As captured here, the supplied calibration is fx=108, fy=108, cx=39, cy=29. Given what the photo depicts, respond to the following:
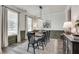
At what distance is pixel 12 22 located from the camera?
2.30 metres

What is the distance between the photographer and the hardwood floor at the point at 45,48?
219cm

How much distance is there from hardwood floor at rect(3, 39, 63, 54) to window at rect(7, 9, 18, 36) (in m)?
0.30

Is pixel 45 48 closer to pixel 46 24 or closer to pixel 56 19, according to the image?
pixel 46 24

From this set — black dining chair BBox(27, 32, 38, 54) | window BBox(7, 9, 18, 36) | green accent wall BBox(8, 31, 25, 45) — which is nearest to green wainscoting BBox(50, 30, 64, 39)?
black dining chair BBox(27, 32, 38, 54)

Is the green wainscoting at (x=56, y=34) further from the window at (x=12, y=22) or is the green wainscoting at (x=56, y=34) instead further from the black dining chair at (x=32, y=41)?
the window at (x=12, y=22)

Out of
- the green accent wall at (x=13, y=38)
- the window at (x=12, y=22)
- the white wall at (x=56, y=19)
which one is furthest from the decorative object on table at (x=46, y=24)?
the window at (x=12, y=22)

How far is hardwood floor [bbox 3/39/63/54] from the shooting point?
86.0 inches

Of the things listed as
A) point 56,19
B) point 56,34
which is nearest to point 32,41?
point 56,34

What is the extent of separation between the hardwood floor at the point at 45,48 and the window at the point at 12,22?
0.30 meters

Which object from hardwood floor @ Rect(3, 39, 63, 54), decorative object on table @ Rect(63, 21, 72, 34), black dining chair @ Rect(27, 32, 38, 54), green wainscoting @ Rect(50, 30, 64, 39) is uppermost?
decorative object on table @ Rect(63, 21, 72, 34)

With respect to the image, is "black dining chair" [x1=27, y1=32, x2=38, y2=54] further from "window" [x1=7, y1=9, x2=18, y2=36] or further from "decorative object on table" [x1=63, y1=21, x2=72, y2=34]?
"decorative object on table" [x1=63, y1=21, x2=72, y2=34]
